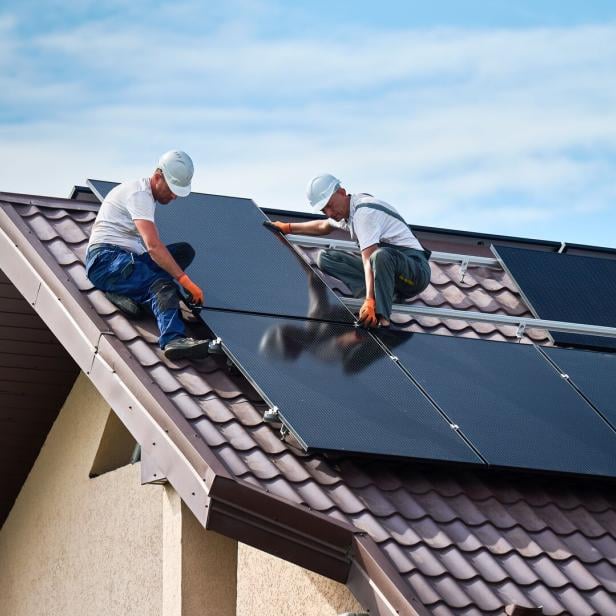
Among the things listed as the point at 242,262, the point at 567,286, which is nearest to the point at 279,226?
the point at 242,262

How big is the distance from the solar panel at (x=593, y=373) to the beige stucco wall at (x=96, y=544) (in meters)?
2.94

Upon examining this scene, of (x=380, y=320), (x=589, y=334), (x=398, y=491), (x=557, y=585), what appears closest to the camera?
(x=557, y=585)

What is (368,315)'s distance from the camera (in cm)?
A: 1069

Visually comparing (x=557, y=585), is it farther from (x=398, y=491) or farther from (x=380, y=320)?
(x=380, y=320)

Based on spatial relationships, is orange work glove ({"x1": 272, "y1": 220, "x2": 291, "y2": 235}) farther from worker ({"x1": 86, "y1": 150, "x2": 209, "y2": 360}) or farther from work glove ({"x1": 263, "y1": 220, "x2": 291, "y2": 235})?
worker ({"x1": 86, "y1": 150, "x2": 209, "y2": 360})

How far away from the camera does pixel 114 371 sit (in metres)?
9.59

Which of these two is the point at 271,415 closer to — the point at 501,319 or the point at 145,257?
the point at 145,257

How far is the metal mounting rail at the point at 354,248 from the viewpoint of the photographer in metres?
12.2

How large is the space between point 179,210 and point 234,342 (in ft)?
7.00

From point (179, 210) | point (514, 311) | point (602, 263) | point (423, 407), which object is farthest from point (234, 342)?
point (602, 263)

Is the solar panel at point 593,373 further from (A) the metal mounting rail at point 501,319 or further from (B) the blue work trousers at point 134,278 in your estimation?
(B) the blue work trousers at point 134,278

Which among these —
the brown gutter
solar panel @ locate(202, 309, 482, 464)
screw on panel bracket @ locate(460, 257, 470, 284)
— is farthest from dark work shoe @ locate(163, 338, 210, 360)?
screw on panel bracket @ locate(460, 257, 470, 284)

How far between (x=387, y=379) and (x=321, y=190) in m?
1.98

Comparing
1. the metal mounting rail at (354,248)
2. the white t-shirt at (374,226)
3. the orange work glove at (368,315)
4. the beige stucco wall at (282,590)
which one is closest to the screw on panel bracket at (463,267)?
the metal mounting rail at (354,248)
